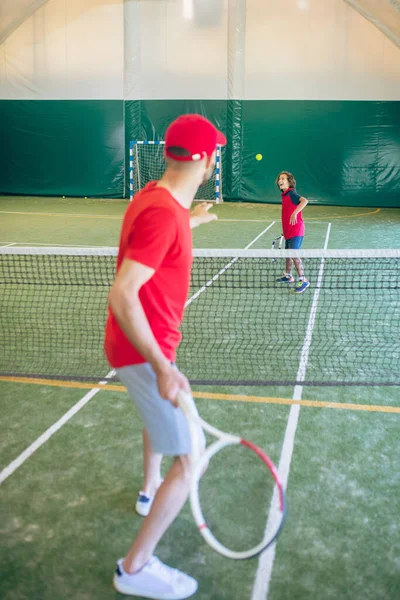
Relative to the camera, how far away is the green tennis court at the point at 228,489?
3.06m

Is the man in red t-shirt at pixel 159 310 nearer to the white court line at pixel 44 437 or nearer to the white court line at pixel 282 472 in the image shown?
the white court line at pixel 282 472

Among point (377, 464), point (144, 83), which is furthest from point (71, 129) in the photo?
point (377, 464)

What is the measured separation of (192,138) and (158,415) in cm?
116

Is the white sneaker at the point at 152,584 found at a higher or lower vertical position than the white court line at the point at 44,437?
higher

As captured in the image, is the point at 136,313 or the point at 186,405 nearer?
the point at 136,313

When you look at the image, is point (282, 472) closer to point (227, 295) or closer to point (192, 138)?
point (192, 138)

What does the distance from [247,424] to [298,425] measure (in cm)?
A: 39

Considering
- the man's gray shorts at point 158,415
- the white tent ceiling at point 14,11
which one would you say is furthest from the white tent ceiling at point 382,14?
the man's gray shorts at point 158,415

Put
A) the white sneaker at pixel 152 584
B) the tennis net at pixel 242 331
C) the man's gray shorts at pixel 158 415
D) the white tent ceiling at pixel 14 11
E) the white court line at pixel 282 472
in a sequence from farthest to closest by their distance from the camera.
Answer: the white tent ceiling at pixel 14 11 < the tennis net at pixel 242 331 < the white court line at pixel 282 472 < the white sneaker at pixel 152 584 < the man's gray shorts at pixel 158 415

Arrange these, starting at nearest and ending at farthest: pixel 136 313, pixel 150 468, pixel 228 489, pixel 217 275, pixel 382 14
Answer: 1. pixel 136 313
2. pixel 150 468
3. pixel 228 489
4. pixel 217 275
5. pixel 382 14

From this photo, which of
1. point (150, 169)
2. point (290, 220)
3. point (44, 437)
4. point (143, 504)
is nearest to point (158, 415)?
→ point (143, 504)

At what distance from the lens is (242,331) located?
23.6ft

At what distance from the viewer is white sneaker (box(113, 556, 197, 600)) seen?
9.45 ft

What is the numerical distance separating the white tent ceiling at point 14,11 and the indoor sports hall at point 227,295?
67 millimetres
